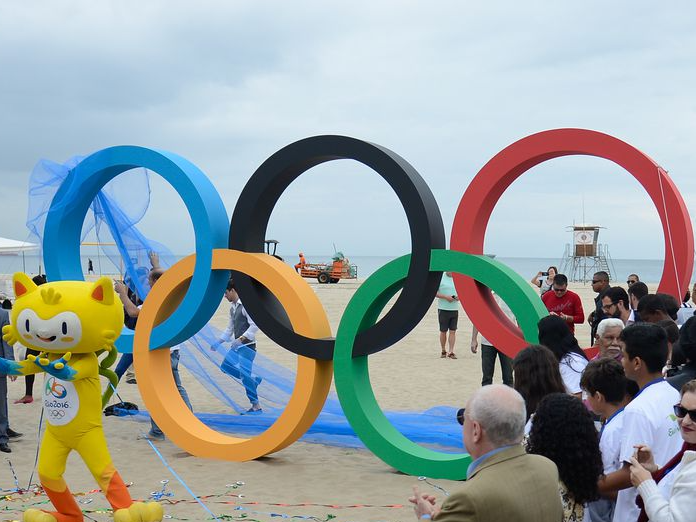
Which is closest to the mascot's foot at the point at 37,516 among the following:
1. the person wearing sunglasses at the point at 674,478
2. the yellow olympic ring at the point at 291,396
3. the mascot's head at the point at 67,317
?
the mascot's head at the point at 67,317

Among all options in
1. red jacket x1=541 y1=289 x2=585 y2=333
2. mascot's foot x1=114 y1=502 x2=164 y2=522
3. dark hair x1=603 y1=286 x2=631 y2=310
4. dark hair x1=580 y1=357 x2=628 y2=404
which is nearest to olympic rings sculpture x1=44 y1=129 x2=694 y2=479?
dark hair x1=603 y1=286 x2=631 y2=310

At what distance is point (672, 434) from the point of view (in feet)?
13.0

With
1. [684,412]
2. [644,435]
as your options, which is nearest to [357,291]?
[644,435]

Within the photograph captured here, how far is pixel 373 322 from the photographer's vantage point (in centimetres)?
775

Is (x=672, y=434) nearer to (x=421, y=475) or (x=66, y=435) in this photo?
(x=421, y=475)

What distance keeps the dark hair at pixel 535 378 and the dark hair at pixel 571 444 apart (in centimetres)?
91

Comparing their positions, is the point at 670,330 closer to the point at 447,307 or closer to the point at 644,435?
the point at 644,435

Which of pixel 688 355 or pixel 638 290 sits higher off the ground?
pixel 638 290

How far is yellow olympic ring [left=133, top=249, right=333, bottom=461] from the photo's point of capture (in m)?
7.69

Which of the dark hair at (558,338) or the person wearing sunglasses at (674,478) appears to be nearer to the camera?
the person wearing sunglasses at (674,478)

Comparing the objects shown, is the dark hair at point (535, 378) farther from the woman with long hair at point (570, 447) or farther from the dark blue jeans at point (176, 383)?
the dark blue jeans at point (176, 383)

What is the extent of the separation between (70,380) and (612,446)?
3.89 m

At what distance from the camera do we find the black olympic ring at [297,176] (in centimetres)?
727

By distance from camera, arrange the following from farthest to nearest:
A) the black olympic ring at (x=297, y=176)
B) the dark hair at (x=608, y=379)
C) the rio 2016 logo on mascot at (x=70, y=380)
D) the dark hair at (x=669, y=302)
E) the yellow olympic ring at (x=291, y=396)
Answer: the yellow olympic ring at (x=291, y=396)
the black olympic ring at (x=297, y=176)
the dark hair at (x=669, y=302)
the rio 2016 logo on mascot at (x=70, y=380)
the dark hair at (x=608, y=379)
